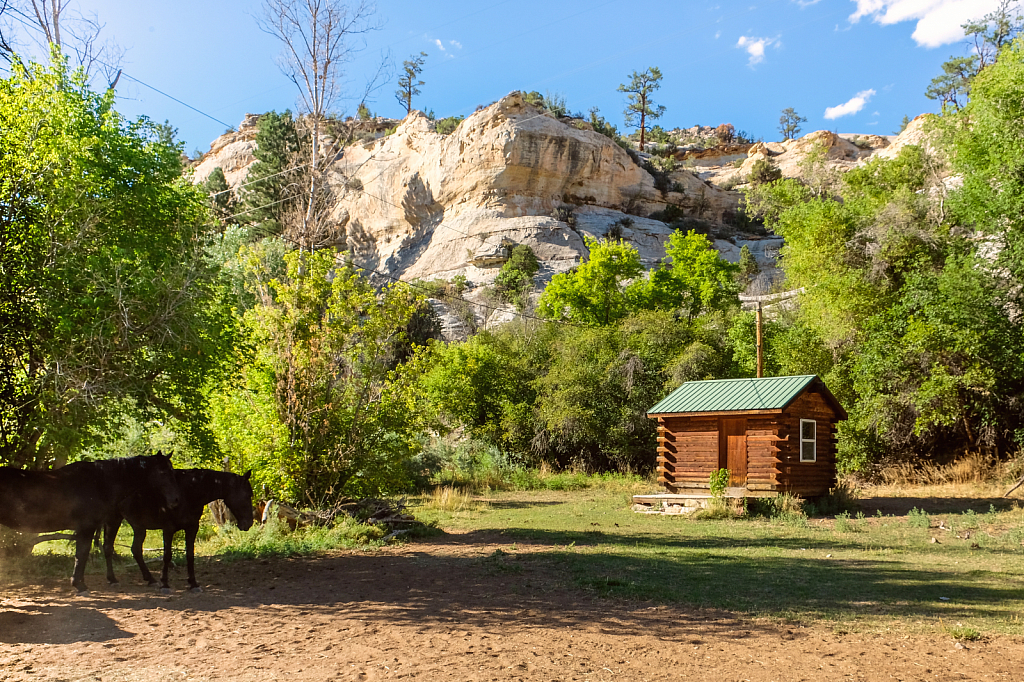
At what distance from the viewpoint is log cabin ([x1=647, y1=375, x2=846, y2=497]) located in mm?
19000

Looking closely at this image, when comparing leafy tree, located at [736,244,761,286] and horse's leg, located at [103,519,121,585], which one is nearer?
horse's leg, located at [103,519,121,585]

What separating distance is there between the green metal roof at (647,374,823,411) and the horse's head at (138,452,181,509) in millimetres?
14573

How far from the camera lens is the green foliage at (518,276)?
168ft

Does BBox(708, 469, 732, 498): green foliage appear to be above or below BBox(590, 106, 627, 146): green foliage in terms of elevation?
below

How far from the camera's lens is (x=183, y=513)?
839 cm

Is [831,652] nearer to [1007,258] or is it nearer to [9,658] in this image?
[9,658]

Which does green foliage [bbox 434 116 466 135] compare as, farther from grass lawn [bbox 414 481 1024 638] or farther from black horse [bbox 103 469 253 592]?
black horse [bbox 103 469 253 592]

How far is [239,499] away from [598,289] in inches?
1228

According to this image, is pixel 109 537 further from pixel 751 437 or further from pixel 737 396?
pixel 737 396

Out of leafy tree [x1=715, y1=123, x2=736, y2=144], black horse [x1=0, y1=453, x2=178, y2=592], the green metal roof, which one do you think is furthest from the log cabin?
leafy tree [x1=715, y1=123, x2=736, y2=144]

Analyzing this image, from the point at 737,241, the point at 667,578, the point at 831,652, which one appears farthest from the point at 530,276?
the point at 831,652

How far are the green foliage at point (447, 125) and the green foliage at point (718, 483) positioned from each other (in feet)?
167

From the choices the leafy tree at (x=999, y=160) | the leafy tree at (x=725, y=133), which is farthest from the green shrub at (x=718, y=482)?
the leafy tree at (x=725, y=133)

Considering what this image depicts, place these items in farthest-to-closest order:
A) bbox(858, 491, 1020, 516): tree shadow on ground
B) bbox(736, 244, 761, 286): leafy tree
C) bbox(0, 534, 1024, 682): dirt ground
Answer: bbox(736, 244, 761, 286): leafy tree, bbox(858, 491, 1020, 516): tree shadow on ground, bbox(0, 534, 1024, 682): dirt ground
